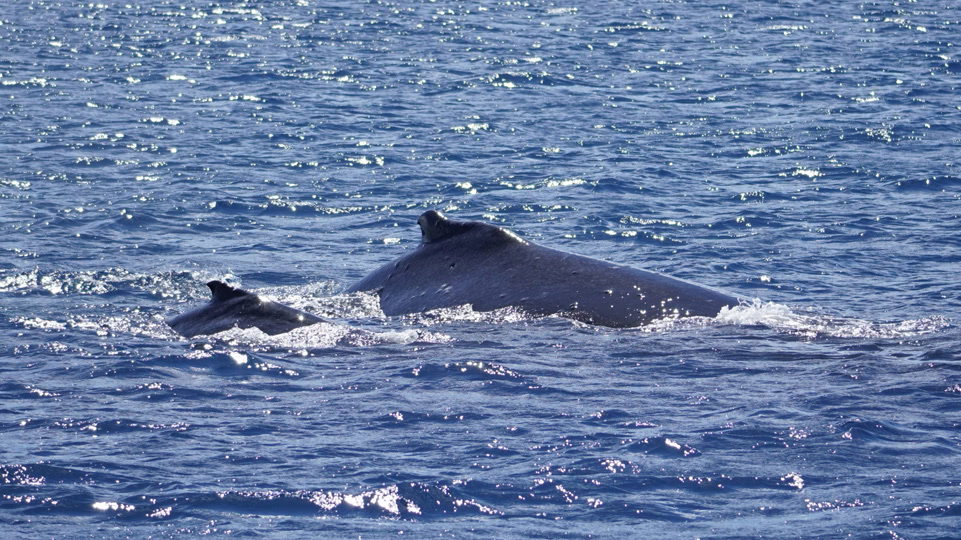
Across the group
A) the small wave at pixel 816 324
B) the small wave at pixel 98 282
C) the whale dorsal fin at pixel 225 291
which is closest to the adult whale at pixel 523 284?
the small wave at pixel 816 324

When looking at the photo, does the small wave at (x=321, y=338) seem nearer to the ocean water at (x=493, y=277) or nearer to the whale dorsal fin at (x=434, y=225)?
the ocean water at (x=493, y=277)

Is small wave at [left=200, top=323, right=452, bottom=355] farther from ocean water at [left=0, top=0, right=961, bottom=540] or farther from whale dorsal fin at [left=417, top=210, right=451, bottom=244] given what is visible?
whale dorsal fin at [left=417, top=210, right=451, bottom=244]

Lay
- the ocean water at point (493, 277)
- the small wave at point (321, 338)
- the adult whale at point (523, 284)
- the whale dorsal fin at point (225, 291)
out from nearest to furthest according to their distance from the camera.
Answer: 1. the ocean water at point (493, 277)
2. the small wave at point (321, 338)
3. the adult whale at point (523, 284)
4. the whale dorsal fin at point (225, 291)

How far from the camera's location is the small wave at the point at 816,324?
12.3 meters

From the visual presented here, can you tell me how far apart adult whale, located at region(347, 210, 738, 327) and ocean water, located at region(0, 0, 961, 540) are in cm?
25

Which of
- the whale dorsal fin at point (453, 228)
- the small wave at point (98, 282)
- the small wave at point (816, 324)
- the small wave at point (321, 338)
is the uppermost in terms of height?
the whale dorsal fin at point (453, 228)

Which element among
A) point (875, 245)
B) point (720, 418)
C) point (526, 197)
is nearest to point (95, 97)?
point (526, 197)

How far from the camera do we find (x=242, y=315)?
12.9 metres

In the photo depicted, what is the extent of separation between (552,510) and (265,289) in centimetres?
851

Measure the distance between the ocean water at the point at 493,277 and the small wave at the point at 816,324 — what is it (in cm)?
6

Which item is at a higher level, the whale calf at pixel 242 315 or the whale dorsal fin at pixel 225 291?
the whale dorsal fin at pixel 225 291

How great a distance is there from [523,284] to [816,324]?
8.69ft

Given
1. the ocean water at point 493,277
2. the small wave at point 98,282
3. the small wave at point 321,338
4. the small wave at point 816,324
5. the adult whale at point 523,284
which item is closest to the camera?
the ocean water at point 493,277

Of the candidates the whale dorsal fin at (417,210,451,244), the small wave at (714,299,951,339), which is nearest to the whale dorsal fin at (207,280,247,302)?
the whale dorsal fin at (417,210,451,244)
